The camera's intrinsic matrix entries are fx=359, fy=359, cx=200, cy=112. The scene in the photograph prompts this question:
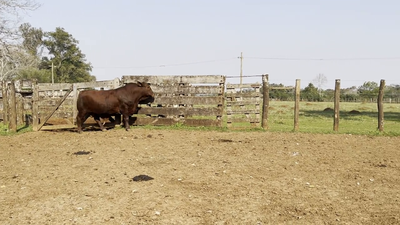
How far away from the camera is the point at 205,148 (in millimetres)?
8617

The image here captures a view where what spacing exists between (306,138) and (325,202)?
19.0 ft

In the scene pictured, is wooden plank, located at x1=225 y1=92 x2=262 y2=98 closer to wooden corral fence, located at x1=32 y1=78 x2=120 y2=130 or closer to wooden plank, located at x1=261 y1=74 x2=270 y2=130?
wooden plank, located at x1=261 y1=74 x2=270 y2=130

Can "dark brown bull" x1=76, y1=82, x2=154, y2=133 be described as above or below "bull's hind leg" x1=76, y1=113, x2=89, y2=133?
above

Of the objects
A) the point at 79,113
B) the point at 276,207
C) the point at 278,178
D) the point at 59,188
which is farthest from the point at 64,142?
the point at 276,207

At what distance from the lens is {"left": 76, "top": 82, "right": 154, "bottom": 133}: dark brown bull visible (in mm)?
11711

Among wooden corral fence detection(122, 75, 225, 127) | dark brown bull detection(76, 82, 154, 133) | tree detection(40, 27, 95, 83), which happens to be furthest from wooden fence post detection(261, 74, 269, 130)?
tree detection(40, 27, 95, 83)

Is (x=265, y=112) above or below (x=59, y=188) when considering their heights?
above

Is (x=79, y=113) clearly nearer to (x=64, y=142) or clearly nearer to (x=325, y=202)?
(x=64, y=142)

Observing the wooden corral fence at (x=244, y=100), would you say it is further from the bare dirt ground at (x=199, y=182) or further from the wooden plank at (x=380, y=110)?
the wooden plank at (x=380, y=110)

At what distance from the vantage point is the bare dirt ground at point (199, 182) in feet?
13.9

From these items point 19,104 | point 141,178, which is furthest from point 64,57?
point 141,178

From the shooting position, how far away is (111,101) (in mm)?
11930

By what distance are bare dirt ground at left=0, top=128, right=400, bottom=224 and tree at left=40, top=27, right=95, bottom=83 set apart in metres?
51.2

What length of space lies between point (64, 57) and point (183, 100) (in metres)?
50.7
